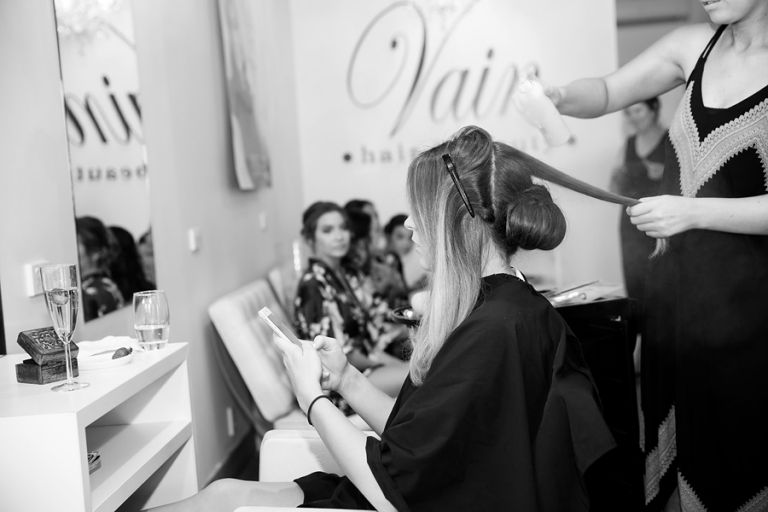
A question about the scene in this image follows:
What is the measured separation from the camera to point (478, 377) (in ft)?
4.38

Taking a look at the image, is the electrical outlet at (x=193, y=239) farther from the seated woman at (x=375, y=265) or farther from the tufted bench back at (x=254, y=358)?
the seated woman at (x=375, y=265)

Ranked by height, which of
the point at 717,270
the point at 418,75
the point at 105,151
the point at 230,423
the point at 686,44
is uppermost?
the point at 418,75

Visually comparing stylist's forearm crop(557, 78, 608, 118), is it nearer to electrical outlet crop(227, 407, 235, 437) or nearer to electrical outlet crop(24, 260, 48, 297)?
electrical outlet crop(24, 260, 48, 297)

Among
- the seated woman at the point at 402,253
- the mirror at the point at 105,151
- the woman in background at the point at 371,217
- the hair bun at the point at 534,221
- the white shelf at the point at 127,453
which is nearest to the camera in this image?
the hair bun at the point at 534,221

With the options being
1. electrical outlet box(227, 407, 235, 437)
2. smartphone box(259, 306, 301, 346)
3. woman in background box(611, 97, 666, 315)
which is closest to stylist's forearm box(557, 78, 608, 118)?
smartphone box(259, 306, 301, 346)

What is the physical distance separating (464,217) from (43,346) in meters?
0.87

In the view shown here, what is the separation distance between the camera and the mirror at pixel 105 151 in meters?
2.02

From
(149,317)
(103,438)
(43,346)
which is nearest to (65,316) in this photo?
(43,346)

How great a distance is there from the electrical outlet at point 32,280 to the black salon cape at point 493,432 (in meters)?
0.90

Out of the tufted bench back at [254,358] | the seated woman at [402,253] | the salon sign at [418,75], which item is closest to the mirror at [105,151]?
the tufted bench back at [254,358]

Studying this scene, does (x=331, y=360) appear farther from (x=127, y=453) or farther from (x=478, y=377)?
(x=127, y=453)

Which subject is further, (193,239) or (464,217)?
(193,239)

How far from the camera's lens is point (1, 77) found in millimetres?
1706

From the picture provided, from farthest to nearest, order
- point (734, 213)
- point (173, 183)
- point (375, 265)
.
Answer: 1. point (375, 265)
2. point (173, 183)
3. point (734, 213)
